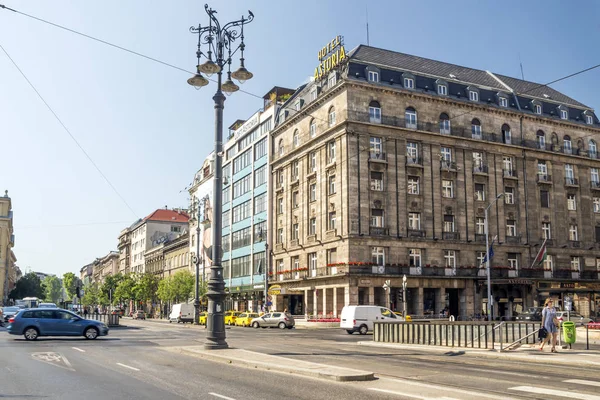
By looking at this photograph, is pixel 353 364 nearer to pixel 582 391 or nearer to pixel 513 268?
pixel 582 391

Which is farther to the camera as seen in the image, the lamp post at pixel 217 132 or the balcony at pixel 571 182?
the balcony at pixel 571 182

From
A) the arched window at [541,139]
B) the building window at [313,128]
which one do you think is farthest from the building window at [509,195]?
the building window at [313,128]

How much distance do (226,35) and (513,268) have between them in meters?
45.9

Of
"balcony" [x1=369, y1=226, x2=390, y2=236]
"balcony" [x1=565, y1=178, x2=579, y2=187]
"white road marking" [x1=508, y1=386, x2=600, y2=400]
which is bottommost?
"white road marking" [x1=508, y1=386, x2=600, y2=400]

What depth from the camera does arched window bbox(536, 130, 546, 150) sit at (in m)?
64.1

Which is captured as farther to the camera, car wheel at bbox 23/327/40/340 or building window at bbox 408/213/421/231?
building window at bbox 408/213/421/231

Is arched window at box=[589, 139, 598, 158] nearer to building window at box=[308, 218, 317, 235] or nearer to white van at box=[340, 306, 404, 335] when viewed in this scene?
building window at box=[308, 218, 317, 235]

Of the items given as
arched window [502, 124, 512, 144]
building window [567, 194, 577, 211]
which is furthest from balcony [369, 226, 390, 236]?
building window [567, 194, 577, 211]

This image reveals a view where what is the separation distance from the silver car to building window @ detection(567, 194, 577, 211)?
33912 millimetres

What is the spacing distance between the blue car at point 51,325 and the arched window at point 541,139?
51163 millimetres

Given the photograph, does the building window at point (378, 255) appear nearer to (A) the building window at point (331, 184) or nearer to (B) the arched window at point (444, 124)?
(A) the building window at point (331, 184)

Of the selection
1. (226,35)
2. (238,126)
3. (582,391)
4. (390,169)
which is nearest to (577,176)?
(390,169)

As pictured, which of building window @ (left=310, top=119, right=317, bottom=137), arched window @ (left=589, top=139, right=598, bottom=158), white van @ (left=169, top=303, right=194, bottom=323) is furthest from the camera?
arched window @ (left=589, top=139, right=598, bottom=158)

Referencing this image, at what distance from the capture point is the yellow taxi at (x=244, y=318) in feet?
180
